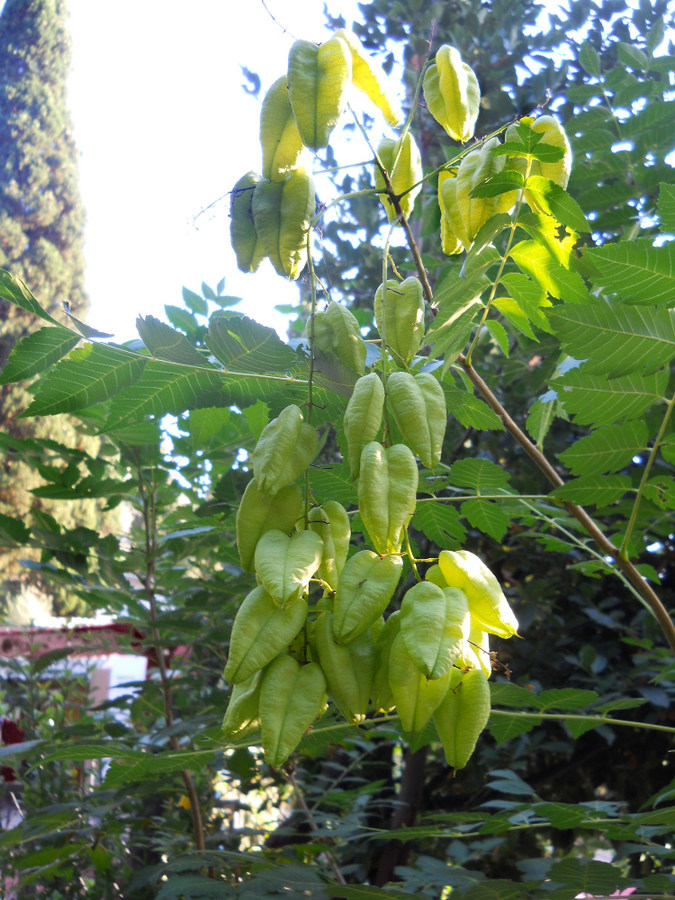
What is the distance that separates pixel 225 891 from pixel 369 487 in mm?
749

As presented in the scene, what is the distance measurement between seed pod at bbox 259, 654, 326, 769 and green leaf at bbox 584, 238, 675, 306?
0.58 meters

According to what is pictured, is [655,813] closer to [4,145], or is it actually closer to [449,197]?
[449,197]

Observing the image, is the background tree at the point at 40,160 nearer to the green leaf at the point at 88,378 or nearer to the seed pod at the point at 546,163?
the green leaf at the point at 88,378

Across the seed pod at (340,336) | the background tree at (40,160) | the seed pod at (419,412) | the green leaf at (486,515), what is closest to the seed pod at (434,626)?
the seed pod at (419,412)

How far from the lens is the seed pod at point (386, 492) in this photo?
66cm

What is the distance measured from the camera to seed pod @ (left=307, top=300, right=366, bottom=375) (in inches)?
31.8

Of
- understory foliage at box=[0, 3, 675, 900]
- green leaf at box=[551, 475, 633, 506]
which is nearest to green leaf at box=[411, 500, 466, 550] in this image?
understory foliage at box=[0, 3, 675, 900]

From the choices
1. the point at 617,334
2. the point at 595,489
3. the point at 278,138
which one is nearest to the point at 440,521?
the point at 595,489

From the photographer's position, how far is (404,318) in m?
0.83

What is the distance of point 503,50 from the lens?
2.90 meters

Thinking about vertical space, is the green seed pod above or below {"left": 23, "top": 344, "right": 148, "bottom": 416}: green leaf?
below

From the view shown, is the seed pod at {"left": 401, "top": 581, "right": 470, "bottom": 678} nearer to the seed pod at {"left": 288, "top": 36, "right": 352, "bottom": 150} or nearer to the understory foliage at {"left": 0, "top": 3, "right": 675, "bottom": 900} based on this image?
the understory foliage at {"left": 0, "top": 3, "right": 675, "bottom": 900}

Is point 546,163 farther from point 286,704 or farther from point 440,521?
point 286,704

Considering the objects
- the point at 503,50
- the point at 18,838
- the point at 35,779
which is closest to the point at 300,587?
the point at 18,838
